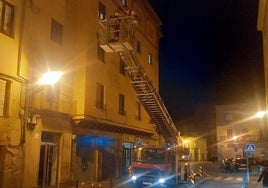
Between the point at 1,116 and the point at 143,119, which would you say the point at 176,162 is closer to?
the point at 1,116

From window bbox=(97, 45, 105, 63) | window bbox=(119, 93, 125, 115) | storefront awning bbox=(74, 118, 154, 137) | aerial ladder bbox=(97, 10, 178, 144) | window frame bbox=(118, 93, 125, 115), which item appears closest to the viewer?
aerial ladder bbox=(97, 10, 178, 144)

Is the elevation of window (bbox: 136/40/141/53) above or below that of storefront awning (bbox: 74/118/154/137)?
above

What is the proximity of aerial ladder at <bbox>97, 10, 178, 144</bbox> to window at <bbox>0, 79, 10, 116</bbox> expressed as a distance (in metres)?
6.17

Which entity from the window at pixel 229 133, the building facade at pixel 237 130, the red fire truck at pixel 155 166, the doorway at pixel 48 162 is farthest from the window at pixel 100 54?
the window at pixel 229 133

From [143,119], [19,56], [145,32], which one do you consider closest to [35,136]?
[19,56]

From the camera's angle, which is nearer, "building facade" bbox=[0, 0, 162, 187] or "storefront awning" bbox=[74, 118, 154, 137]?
"building facade" bbox=[0, 0, 162, 187]

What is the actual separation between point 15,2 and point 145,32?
61.9 feet

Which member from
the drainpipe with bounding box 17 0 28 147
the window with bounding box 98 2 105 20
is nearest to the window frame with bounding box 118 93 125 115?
the window with bounding box 98 2 105 20

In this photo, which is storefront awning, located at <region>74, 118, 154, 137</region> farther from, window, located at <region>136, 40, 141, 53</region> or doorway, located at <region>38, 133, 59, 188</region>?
window, located at <region>136, 40, 141, 53</region>

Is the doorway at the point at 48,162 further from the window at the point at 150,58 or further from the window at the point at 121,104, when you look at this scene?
the window at the point at 150,58

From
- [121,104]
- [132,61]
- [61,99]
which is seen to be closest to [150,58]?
[121,104]

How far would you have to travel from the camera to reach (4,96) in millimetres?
16844

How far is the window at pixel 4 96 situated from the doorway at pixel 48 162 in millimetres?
3577

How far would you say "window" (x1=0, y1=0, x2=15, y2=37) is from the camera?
665 inches
